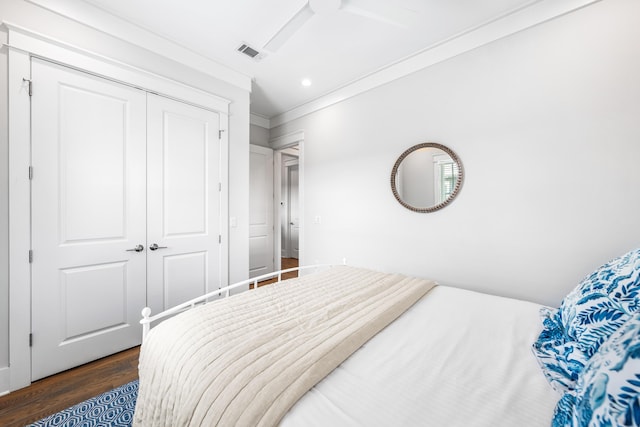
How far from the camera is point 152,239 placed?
2.26m

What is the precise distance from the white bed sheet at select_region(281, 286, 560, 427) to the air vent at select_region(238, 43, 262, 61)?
261cm

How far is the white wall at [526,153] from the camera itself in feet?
5.23

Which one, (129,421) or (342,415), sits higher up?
(342,415)

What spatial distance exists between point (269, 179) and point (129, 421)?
3317 millimetres

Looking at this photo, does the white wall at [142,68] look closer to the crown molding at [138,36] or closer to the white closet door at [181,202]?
the crown molding at [138,36]

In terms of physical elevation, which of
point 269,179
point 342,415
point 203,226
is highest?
point 269,179

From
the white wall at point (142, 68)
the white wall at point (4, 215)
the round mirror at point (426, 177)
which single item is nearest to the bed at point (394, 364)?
the round mirror at point (426, 177)

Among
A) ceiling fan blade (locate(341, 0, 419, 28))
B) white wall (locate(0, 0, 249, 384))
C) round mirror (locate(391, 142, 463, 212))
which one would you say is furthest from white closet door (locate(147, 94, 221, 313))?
round mirror (locate(391, 142, 463, 212))

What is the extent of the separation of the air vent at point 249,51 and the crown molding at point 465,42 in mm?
1051

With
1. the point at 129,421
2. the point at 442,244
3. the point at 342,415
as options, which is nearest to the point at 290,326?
the point at 342,415

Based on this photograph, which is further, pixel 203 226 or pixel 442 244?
pixel 203 226

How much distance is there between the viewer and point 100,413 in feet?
4.83

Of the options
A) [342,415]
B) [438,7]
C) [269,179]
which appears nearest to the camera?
[342,415]

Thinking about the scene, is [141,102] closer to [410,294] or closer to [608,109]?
[410,294]
